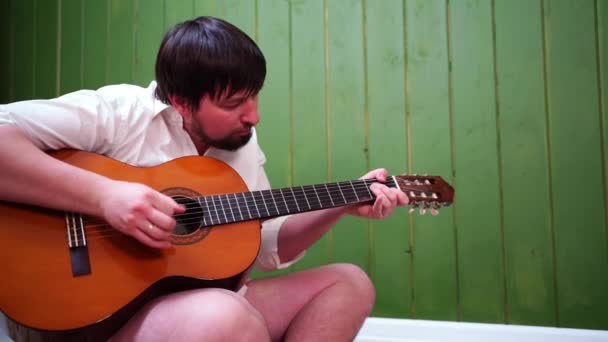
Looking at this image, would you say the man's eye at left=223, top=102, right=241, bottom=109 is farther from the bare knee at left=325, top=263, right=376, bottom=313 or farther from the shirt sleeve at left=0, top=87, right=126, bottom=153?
the bare knee at left=325, top=263, right=376, bottom=313

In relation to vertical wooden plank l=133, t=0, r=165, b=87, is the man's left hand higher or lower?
lower

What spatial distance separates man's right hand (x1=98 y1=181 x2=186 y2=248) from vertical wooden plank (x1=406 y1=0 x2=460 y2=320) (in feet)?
3.02

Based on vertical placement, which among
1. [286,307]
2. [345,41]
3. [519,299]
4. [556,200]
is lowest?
[519,299]

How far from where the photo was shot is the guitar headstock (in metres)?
1.10

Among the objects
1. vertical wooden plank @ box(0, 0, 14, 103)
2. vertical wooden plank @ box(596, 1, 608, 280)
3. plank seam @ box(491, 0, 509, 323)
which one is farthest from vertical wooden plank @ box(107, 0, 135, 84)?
vertical wooden plank @ box(596, 1, 608, 280)

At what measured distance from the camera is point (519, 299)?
1.43 metres

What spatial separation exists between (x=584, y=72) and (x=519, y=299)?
2.36 feet

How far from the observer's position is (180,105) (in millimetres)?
1097

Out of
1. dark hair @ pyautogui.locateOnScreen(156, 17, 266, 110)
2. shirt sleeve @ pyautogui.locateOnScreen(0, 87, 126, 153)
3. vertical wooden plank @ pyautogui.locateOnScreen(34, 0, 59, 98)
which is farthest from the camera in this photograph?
vertical wooden plank @ pyautogui.locateOnScreen(34, 0, 59, 98)

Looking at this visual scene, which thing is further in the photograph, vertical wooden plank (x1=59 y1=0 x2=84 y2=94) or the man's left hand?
vertical wooden plank (x1=59 y1=0 x2=84 y2=94)

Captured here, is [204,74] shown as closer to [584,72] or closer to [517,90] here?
[517,90]

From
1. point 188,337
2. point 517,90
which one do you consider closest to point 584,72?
point 517,90

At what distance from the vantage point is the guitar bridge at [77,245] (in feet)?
2.69

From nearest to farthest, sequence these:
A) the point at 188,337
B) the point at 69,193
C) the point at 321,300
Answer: the point at 188,337, the point at 69,193, the point at 321,300
